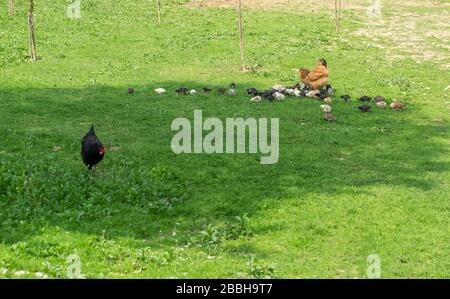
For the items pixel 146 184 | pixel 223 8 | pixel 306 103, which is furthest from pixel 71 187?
pixel 223 8

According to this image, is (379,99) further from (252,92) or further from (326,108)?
(252,92)

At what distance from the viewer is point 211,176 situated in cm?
1766

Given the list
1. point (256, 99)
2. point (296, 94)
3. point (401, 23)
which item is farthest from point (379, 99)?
point (401, 23)

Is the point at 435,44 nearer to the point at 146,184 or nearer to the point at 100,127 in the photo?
the point at 100,127

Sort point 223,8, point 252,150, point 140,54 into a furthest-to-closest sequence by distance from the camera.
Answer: point 223,8 < point 140,54 < point 252,150

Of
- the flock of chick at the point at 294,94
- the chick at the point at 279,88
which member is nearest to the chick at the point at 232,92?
the flock of chick at the point at 294,94

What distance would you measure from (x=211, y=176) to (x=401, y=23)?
112 ft

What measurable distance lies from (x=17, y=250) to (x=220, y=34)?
3072 centimetres

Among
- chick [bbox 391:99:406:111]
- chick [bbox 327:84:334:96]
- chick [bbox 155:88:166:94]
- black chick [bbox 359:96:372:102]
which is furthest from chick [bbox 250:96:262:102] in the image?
chick [bbox 391:99:406:111]

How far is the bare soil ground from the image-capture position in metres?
38.8

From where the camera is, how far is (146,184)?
647 inches

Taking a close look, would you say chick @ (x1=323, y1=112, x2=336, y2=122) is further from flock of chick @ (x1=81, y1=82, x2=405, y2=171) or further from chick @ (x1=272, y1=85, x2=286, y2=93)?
chick @ (x1=272, y1=85, x2=286, y2=93)

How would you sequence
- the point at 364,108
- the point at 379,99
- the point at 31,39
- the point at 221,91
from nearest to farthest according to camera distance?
the point at 364,108
the point at 379,99
the point at 221,91
the point at 31,39

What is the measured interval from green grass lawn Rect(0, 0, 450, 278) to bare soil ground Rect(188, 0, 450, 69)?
3.58 metres
